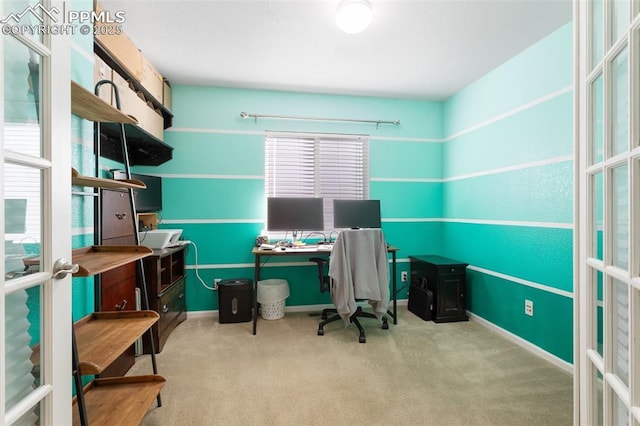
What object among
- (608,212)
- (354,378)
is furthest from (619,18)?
(354,378)

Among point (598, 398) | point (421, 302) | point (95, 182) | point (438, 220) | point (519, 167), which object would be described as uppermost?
point (519, 167)

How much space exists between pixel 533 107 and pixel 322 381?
2.75 meters

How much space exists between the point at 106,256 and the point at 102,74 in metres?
1.21

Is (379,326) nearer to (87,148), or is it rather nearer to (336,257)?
(336,257)

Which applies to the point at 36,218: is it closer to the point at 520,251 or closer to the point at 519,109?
the point at 520,251

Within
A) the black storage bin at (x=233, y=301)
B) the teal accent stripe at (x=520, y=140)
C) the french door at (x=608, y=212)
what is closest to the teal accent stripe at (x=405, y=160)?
the teal accent stripe at (x=520, y=140)

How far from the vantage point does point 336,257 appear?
2568 mm

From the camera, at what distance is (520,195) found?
2498mm

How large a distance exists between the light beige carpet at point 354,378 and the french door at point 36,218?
93cm

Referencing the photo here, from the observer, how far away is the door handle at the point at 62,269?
36.1 inches

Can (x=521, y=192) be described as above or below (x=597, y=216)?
above

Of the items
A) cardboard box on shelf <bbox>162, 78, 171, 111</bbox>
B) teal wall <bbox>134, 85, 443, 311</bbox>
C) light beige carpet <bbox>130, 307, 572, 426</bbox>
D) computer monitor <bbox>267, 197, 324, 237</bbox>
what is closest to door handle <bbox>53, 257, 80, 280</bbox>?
light beige carpet <bbox>130, 307, 572, 426</bbox>

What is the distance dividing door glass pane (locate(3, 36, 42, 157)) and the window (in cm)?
242

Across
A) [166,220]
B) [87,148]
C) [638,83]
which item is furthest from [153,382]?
[638,83]
